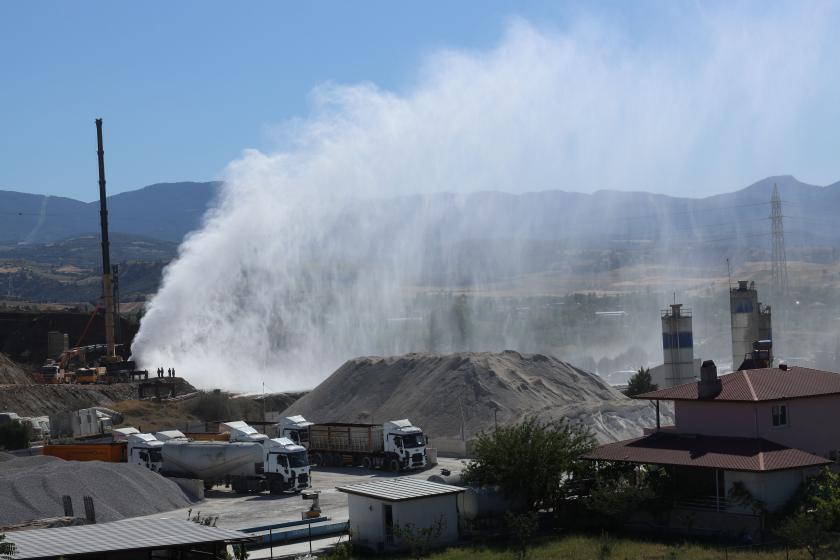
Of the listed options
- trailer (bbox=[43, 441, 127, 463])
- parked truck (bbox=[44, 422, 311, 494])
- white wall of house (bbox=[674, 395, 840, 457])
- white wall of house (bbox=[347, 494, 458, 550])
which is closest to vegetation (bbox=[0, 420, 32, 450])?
trailer (bbox=[43, 441, 127, 463])

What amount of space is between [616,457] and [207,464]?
→ 18.5 meters

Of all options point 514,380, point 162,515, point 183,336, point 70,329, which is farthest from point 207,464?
point 70,329

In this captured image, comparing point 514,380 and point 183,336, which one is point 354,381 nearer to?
point 514,380

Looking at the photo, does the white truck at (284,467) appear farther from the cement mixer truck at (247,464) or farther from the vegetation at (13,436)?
the vegetation at (13,436)

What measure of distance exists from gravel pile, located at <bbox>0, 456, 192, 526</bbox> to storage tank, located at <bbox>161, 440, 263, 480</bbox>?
3.02 meters

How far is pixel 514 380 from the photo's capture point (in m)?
62.4

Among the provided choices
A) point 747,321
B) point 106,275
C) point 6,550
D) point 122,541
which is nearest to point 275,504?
point 122,541

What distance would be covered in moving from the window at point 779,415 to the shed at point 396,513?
985 centimetres

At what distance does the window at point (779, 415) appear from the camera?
32.8m

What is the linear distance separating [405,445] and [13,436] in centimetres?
2133

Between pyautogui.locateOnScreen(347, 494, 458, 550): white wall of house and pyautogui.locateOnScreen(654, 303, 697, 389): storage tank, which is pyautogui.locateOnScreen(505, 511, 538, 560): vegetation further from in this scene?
pyautogui.locateOnScreen(654, 303, 697, 389): storage tank

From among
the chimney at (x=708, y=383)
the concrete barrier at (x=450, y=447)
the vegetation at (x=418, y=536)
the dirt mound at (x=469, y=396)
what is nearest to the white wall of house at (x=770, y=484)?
the chimney at (x=708, y=383)

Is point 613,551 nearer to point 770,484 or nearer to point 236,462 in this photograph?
point 770,484

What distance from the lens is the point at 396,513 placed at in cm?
2995
